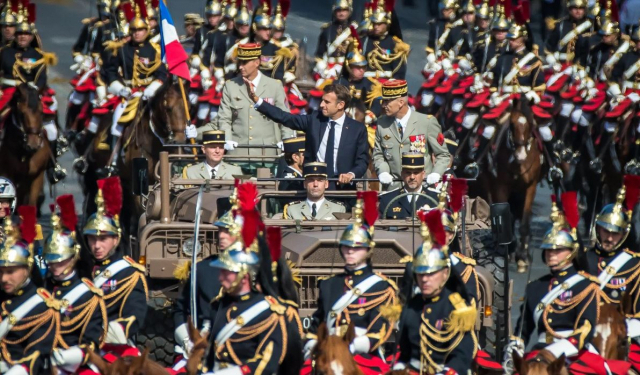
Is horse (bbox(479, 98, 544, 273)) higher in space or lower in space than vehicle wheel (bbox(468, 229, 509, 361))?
higher

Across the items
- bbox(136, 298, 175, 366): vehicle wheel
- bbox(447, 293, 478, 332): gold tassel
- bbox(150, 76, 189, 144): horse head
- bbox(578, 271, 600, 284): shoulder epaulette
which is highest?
bbox(150, 76, 189, 144): horse head

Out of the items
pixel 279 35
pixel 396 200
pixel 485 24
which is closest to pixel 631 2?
pixel 485 24

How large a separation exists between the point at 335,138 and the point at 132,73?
7845 mm

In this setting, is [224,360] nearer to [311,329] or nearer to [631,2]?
[311,329]

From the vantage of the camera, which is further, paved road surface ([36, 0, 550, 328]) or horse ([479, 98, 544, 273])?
paved road surface ([36, 0, 550, 328])

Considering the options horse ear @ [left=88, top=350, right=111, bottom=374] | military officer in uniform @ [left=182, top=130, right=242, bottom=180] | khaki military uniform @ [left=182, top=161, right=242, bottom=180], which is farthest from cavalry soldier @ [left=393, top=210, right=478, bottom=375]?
khaki military uniform @ [left=182, top=161, right=242, bottom=180]

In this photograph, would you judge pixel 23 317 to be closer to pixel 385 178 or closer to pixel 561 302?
pixel 561 302

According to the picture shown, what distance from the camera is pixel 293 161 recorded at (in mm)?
18969

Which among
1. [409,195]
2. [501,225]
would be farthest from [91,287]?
[409,195]

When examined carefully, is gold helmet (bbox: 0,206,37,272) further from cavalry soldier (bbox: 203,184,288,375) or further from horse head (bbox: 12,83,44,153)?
horse head (bbox: 12,83,44,153)

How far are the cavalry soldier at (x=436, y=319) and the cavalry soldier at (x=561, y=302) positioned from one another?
628 mm

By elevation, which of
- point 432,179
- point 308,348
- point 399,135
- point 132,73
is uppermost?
point 132,73

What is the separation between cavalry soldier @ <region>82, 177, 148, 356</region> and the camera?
14.4 metres

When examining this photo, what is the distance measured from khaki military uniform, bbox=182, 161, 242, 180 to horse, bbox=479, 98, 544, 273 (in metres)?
6.25
